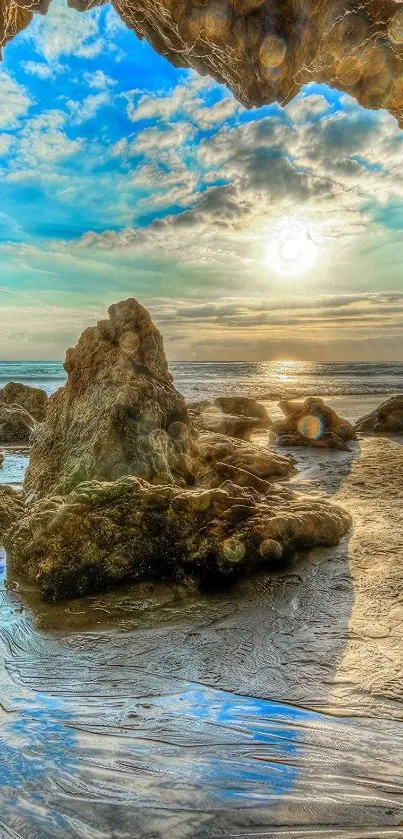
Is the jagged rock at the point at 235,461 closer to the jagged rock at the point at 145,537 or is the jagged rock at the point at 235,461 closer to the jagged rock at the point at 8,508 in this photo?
the jagged rock at the point at 145,537

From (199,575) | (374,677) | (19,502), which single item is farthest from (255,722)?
(19,502)

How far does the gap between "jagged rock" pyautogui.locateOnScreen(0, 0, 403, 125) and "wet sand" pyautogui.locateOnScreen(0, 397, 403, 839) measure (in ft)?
15.0

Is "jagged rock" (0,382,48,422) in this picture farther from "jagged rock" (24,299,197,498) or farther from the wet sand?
the wet sand

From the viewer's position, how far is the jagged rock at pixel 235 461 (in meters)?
6.04

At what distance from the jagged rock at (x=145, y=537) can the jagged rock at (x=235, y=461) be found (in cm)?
178

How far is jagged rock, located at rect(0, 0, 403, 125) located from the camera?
14.5ft

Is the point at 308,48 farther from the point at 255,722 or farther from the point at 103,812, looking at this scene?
the point at 103,812

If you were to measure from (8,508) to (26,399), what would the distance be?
872 cm

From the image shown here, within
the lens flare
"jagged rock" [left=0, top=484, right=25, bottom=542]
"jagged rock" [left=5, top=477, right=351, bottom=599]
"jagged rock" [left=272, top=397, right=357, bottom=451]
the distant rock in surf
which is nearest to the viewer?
"jagged rock" [left=5, top=477, right=351, bottom=599]

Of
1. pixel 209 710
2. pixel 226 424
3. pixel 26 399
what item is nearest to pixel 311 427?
pixel 226 424

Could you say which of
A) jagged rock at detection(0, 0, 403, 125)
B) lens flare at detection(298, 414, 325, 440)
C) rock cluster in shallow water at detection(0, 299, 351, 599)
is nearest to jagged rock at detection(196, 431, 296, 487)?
rock cluster in shallow water at detection(0, 299, 351, 599)

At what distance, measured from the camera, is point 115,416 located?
17.9 feet

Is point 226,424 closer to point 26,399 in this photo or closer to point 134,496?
point 26,399

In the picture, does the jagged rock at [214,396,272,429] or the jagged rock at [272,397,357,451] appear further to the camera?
the jagged rock at [214,396,272,429]
